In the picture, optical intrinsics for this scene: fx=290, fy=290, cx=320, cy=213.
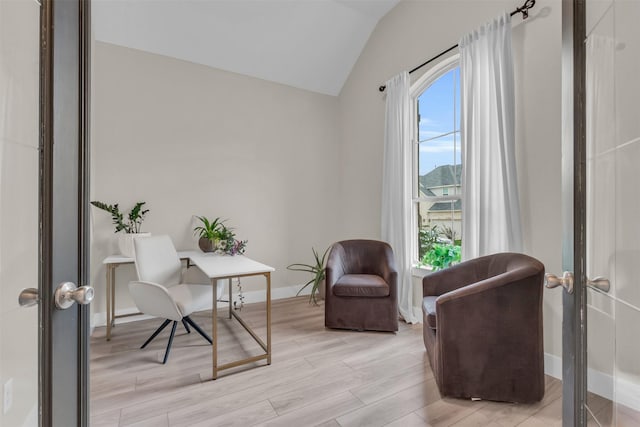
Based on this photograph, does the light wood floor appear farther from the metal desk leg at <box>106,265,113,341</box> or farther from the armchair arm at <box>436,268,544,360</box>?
the armchair arm at <box>436,268,544,360</box>

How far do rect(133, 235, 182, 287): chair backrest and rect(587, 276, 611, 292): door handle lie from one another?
8.72 ft

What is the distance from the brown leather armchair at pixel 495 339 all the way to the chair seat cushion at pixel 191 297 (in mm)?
1769

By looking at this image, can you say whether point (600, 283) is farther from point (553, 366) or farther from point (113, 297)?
point (113, 297)

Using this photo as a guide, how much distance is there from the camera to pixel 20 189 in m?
0.66

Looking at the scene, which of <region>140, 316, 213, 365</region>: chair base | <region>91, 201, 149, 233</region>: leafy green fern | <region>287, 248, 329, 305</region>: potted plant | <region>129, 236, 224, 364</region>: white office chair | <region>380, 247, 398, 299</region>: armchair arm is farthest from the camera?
<region>287, 248, 329, 305</region>: potted plant

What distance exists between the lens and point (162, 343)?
2531 mm

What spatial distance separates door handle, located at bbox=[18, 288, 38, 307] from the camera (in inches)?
25.9

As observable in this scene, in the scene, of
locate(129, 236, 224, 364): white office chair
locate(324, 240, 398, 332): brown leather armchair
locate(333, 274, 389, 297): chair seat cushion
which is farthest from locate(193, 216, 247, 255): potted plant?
locate(333, 274, 389, 297): chair seat cushion

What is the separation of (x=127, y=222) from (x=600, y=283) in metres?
3.54

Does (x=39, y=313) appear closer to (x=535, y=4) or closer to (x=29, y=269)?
(x=29, y=269)

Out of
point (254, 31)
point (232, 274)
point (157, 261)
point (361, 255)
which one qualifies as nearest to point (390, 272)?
point (361, 255)

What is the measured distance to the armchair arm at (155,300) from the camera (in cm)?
206

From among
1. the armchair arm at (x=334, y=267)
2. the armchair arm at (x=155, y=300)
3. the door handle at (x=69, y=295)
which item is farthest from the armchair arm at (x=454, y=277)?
the door handle at (x=69, y=295)

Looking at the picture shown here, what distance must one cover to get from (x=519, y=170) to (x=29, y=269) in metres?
2.68
